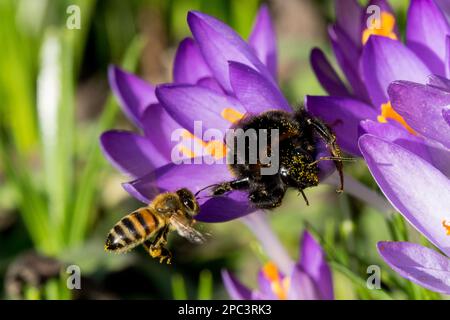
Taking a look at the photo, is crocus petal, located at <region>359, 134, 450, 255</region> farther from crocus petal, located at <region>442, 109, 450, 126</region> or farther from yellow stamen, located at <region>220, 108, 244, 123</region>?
yellow stamen, located at <region>220, 108, 244, 123</region>

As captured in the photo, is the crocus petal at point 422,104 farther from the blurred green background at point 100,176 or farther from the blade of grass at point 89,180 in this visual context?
the blade of grass at point 89,180

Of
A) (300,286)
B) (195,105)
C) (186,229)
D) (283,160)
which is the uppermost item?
(195,105)

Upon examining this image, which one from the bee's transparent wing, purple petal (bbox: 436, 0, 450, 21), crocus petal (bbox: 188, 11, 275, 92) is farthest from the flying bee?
purple petal (bbox: 436, 0, 450, 21)

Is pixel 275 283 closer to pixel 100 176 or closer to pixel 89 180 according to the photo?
pixel 89 180

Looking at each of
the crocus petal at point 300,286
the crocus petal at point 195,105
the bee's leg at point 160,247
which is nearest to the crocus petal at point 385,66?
the crocus petal at point 195,105

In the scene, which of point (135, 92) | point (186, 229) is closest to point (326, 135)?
point (186, 229)

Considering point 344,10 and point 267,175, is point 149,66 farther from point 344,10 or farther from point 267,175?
point 267,175
